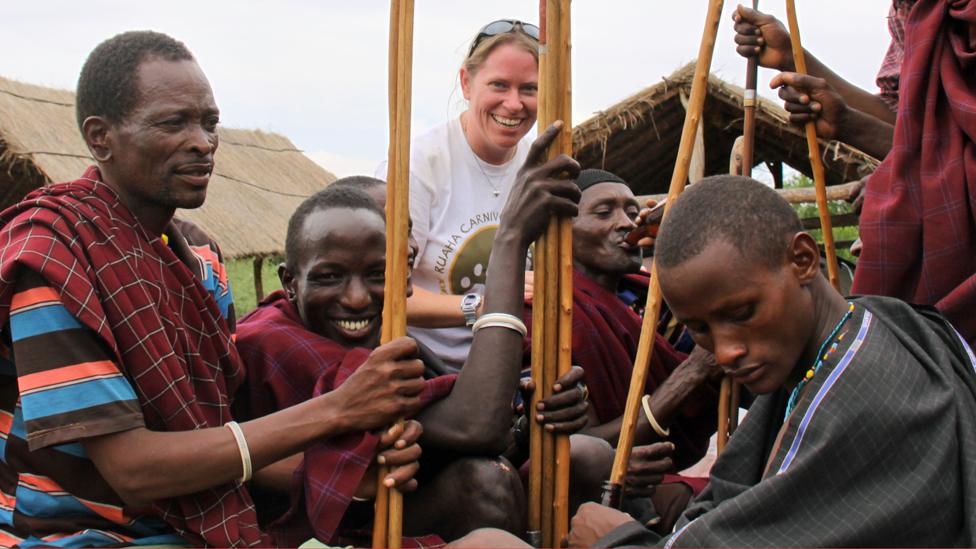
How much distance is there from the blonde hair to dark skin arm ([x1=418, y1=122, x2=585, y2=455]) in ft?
4.05

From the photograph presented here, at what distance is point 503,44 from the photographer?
12.4ft

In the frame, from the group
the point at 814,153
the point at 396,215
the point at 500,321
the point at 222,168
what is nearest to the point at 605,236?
the point at 814,153

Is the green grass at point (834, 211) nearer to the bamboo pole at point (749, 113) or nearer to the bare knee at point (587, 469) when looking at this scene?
the bamboo pole at point (749, 113)

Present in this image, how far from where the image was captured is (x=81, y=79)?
257cm

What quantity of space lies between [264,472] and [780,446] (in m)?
1.25

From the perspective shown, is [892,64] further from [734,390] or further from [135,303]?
[135,303]

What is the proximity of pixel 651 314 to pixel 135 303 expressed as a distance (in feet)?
4.23

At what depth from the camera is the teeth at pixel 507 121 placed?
3797 millimetres

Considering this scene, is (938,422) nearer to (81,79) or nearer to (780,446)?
(780,446)

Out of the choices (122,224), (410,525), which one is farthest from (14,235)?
(410,525)

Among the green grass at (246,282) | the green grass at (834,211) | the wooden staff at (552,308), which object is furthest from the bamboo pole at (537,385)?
the green grass at (246,282)

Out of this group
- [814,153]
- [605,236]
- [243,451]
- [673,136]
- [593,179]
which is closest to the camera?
[243,451]

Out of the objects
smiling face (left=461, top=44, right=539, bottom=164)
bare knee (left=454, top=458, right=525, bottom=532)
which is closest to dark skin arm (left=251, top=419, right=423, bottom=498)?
bare knee (left=454, top=458, right=525, bottom=532)

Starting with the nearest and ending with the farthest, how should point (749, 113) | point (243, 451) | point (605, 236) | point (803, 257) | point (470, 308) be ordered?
1. point (803, 257)
2. point (243, 451)
3. point (749, 113)
4. point (470, 308)
5. point (605, 236)
